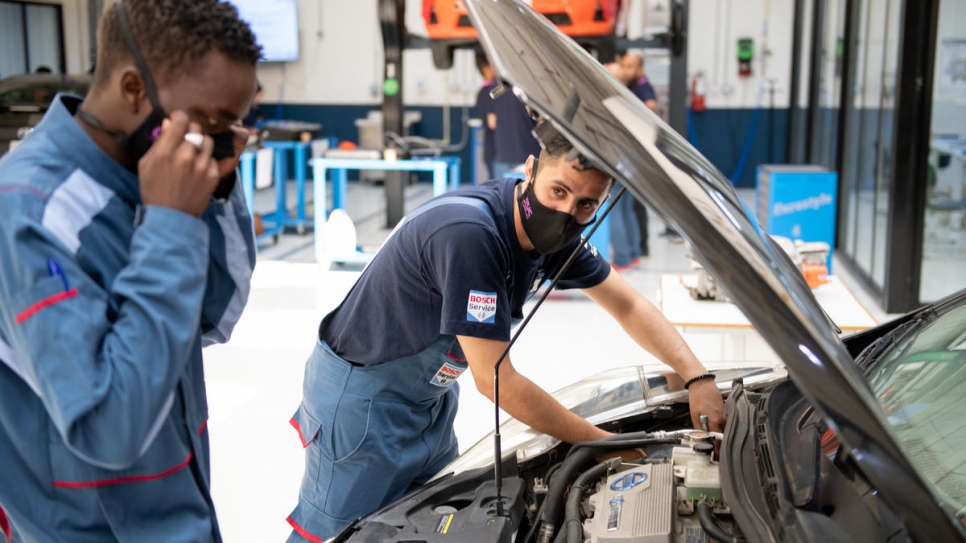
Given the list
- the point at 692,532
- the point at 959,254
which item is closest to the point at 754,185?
the point at 959,254

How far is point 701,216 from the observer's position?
45.1 inches

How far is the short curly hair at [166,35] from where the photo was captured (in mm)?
1054

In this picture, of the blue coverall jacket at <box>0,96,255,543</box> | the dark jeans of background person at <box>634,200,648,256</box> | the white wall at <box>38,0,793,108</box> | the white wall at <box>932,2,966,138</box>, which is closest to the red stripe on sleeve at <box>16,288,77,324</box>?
the blue coverall jacket at <box>0,96,255,543</box>

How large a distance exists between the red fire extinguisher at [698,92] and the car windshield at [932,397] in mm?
10575

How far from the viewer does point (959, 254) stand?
575 centimetres

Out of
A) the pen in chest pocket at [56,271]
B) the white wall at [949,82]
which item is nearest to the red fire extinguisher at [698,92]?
the white wall at [949,82]

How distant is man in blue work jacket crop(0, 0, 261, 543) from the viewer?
967 mm

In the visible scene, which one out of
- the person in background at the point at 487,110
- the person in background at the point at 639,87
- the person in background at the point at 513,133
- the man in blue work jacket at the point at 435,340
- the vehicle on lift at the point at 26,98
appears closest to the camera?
the man in blue work jacket at the point at 435,340

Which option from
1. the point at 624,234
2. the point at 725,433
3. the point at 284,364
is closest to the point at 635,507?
→ the point at 725,433

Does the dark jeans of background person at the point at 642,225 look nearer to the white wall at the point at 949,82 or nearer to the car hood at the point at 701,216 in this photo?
the white wall at the point at 949,82

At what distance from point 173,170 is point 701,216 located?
637mm

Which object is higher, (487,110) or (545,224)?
(487,110)

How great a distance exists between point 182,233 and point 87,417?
0.73ft

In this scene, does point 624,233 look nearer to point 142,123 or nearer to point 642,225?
point 642,225
